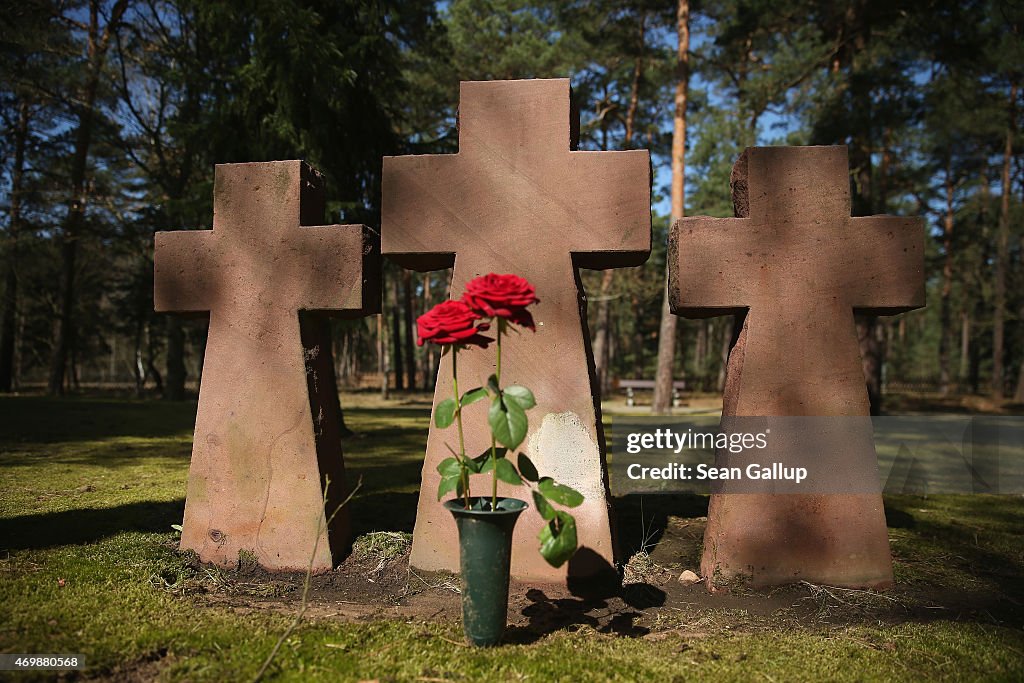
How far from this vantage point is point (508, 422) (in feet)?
9.31

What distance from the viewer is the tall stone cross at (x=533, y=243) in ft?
13.1

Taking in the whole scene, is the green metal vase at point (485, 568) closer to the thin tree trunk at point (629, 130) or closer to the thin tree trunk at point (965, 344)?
the thin tree trunk at point (629, 130)

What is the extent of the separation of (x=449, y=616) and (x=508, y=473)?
0.95m

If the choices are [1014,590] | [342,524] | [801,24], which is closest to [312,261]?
[342,524]

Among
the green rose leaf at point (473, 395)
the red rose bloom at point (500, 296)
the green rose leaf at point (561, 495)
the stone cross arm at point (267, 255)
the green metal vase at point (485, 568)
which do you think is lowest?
the green metal vase at point (485, 568)

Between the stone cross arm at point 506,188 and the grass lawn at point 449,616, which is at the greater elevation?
the stone cross arm at point 506,188

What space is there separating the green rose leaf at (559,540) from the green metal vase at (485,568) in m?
0.17

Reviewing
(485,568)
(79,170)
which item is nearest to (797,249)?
(485,568)

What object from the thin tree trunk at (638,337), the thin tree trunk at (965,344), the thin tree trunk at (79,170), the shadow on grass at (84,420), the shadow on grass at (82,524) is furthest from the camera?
the thin tree trunk at (965,344)

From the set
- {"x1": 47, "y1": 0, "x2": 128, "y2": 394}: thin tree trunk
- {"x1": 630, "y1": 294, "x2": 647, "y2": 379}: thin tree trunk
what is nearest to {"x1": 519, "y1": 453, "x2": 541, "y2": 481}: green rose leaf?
{"x1": 47, "y1": 0, "x2": 128, "y2": 394}: thin tree trunk

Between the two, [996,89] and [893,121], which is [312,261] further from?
[996,89]

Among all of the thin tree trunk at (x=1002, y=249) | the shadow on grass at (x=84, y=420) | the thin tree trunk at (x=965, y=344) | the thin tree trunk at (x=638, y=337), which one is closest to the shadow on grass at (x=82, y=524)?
the shadow on grass at (x=84, y=420)

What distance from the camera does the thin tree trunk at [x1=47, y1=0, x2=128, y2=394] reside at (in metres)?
15.8

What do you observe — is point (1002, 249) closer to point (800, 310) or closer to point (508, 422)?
point (800, 310)
